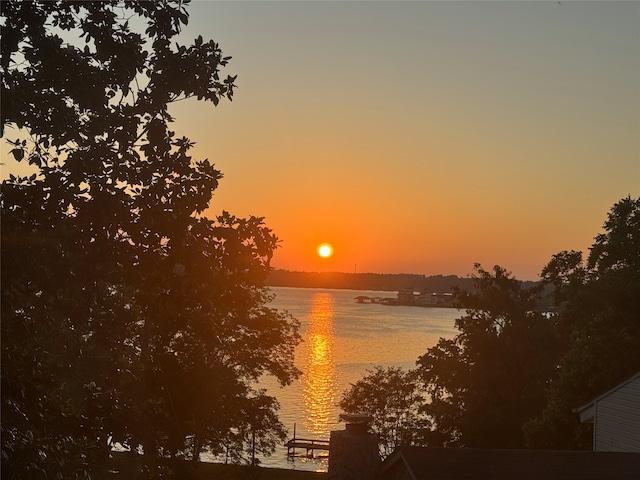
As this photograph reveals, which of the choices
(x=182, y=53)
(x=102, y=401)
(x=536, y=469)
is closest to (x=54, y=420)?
(x=102, y=401)

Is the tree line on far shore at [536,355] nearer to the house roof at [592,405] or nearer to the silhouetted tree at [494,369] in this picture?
the silhouetted tree at [494,369]

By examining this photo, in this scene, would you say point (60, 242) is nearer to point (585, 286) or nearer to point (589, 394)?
point (589, 394)

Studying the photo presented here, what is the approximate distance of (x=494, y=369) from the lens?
47.8 meters

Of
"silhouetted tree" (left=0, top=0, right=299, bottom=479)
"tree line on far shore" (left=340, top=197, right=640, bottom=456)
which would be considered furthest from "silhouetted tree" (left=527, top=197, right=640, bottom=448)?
"silhouetted tree" (left=0, top=0, right=299, bottom=479)

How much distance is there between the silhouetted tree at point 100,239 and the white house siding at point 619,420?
2185cm

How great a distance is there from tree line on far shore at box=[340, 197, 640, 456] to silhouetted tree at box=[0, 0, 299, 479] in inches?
1301

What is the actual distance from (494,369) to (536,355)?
281 cm

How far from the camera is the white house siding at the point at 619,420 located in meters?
27.4

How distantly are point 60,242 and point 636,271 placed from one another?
38544 millimetres

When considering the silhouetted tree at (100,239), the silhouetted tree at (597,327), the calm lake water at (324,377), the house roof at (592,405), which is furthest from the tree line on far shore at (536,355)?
the silhouetted tree at (100,239)

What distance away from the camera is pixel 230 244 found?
9.71 meters

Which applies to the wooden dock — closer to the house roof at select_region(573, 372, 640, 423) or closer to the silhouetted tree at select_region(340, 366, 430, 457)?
the silhouetted tree at select_region(340, 366, 430, 457)

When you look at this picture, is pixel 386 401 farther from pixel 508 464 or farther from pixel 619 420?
pixel 508 464

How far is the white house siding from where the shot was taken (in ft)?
89.9
